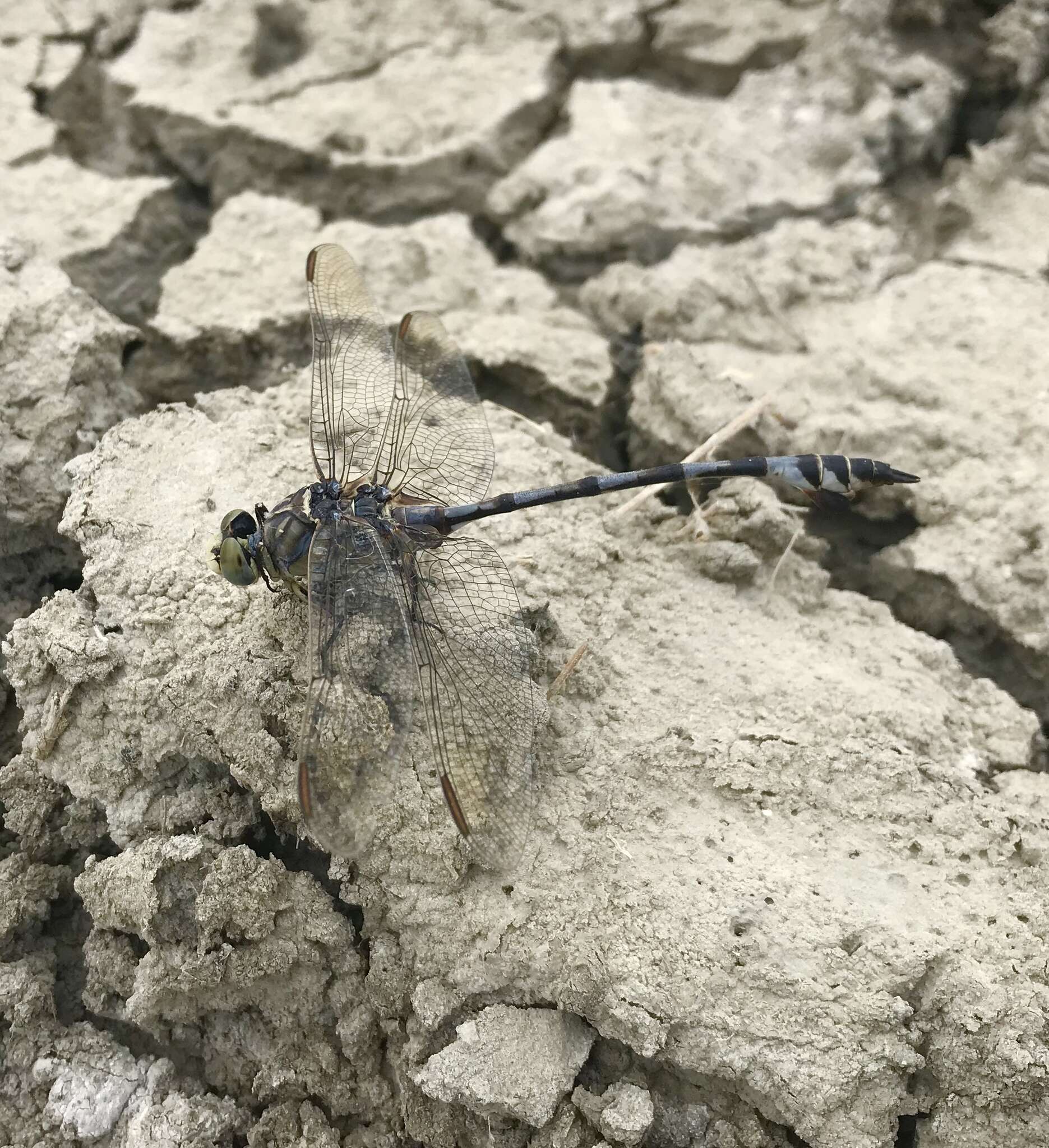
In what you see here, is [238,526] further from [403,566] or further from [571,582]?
[571,582]

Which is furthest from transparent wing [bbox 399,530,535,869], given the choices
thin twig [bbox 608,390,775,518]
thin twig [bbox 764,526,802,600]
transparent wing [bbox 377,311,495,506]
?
thin twig [bbox 764,526,802,600]

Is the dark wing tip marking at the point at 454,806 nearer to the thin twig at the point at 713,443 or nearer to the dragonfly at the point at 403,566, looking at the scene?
the dragonfly at the point at 403,566

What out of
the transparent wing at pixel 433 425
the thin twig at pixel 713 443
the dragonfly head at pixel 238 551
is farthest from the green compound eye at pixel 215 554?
the thin twig at pixel 713 443

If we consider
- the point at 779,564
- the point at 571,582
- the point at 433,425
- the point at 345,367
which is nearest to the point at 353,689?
the point at 571,582

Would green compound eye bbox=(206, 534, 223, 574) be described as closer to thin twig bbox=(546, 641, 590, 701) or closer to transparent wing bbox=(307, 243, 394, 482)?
transparent wing bbox=(307, 243, 394, 482)

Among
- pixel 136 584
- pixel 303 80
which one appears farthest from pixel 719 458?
pixel 303 80
